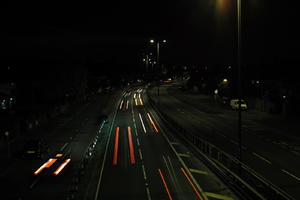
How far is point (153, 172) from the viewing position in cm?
2027

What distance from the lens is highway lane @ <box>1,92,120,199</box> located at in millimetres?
16984

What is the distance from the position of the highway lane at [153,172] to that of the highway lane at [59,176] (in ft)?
6.80

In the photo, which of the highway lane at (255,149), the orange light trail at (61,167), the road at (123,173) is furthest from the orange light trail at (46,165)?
the highway lane at (255,149)

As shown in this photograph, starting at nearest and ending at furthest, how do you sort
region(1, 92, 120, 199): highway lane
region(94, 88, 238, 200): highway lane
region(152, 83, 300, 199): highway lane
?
region(94, 88, 238, 200): highway lane
region(1, 92, 120, 199): highway lane
region(152, 83, 300, 199): highway lane

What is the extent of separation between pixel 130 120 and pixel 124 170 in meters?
26.4

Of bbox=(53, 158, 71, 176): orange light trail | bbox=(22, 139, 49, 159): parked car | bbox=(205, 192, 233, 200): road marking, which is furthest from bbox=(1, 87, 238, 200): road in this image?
bbox=(22, 139, 49, 159): parked car

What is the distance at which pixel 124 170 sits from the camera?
2095 cm

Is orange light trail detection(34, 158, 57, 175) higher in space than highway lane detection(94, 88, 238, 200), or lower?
lower

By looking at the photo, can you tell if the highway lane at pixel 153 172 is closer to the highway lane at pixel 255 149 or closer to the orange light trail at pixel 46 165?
the highway lane at pixel 255 149

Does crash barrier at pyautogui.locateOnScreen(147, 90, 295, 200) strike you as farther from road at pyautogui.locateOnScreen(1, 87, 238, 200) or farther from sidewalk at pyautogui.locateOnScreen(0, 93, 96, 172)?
sidewalk at pyautogui.locateOnScreen(0, 93, 96, 172)

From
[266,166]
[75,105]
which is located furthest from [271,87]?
[266,166]

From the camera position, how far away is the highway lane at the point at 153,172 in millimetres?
16031

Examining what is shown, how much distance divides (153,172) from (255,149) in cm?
1056

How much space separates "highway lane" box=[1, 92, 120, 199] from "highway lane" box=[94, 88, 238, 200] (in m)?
2.07
